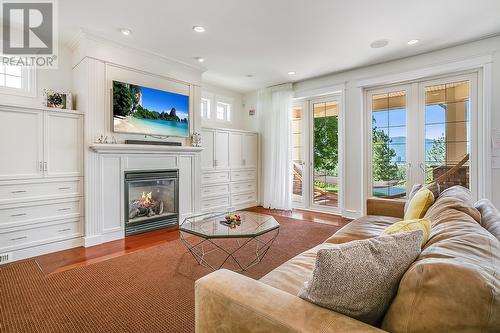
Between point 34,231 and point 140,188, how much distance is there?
127 cm

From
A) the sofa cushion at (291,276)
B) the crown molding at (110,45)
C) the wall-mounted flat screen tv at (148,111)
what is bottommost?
the sofa cushion at (291,276)

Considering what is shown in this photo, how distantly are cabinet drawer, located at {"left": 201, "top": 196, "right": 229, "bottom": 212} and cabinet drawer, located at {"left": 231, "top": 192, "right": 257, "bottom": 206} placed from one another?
21 cm

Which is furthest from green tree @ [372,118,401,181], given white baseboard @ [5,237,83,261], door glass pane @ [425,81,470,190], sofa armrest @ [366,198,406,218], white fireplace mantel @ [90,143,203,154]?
white baseboard @ [5,237,83,261]

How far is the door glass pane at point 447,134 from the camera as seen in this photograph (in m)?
3.78

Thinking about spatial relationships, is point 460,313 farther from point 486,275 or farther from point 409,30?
point 409,30

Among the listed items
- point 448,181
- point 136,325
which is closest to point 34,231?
point 136,325

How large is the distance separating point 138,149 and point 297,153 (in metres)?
3.30

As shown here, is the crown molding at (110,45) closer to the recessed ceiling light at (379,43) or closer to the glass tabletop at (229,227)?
the glass tabletop at (229,227)

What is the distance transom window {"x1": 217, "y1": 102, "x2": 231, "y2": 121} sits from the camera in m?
5.84

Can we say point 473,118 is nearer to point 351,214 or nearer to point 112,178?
point 351,214

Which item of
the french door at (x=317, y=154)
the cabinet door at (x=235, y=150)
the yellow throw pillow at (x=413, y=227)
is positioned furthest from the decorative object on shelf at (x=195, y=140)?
the yellow throw pillow at (x=413, y=227)

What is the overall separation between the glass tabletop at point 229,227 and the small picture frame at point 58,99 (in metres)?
2.24

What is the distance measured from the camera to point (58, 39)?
3.41 meters

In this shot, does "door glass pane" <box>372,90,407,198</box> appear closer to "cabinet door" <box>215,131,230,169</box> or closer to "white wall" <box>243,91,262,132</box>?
"white wall" <box>243,91,262,132</box>
